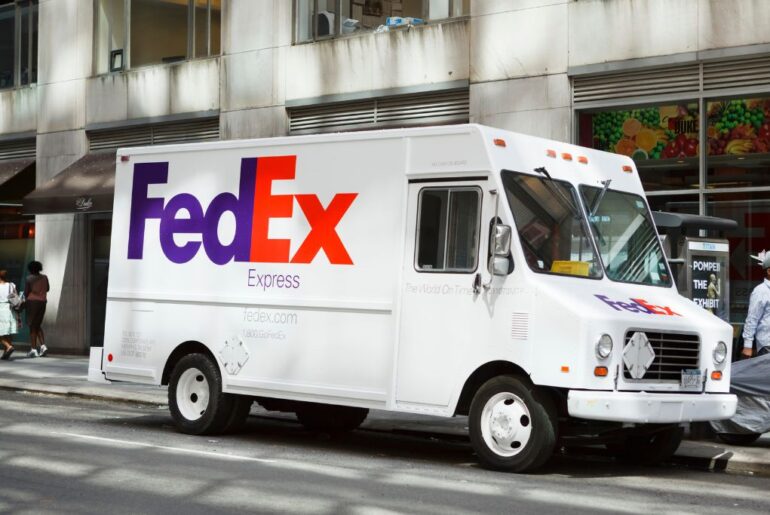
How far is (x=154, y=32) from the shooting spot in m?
26.0

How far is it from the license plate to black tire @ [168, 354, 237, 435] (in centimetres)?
456

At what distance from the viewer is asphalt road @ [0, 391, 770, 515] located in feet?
28.6

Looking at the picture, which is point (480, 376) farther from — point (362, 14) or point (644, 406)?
A: point (362, 14)

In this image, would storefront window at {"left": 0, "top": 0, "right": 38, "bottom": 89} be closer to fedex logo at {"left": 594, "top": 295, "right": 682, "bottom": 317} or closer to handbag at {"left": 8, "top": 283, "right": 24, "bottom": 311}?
handbag at {"left": 8, "top": 283, "right": 24, "bottom": 311}

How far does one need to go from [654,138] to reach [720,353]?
7457mm

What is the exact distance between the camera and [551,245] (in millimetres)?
11039

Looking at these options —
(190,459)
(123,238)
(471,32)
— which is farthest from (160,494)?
(471,32)

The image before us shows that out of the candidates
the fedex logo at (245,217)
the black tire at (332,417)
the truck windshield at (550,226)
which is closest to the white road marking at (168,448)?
the fedex logo at (245,217)

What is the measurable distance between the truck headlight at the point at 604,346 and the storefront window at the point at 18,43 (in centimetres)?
2125

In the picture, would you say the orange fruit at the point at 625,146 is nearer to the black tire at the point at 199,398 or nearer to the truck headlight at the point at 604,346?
the black tire at the point at 199,398

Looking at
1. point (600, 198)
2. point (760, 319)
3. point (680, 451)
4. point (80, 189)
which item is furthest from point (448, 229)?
point (80, 189)

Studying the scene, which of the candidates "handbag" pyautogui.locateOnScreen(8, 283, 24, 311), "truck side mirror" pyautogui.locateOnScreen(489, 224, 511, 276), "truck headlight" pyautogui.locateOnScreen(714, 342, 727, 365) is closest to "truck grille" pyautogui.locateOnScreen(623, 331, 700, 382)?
"truck headlight" pyautogui.locateOnScreen(714, 342, 727, 365)

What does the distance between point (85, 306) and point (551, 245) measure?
57.2 feet

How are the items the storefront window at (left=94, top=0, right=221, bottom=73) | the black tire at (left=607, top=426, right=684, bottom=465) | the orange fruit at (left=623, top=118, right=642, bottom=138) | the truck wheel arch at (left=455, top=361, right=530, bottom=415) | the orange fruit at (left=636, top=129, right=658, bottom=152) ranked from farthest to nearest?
the storefront window at (left=94, top=0, right=221, bottom=73) < the orange fruit at (left=623, top=118, right=642, bottom=138) < the orange fruit at (left=636, top=129, right=658, bottom=152) < the black tire at (left=607, top=426, right=684, bottom=465) < the truck wheel arch at (left=455, top=361, right=530, bottom=415)
